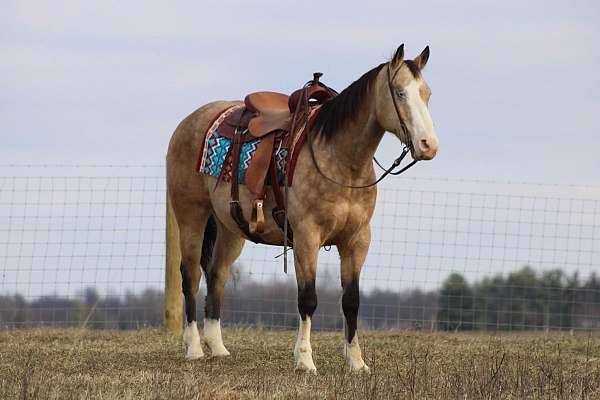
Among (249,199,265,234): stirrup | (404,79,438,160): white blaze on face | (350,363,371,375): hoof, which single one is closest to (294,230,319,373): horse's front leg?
(350,363,371,375): hoof

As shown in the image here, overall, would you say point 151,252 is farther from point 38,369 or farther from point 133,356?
point 38,369

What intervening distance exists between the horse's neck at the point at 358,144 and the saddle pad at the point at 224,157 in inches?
19.1

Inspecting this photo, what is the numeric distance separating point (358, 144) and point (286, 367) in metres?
1.71

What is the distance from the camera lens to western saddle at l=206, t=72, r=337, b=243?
8.02 m

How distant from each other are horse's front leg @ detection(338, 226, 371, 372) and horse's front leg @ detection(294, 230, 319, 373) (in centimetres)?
31

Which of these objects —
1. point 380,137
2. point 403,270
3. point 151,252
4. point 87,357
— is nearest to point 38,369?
point 87,357

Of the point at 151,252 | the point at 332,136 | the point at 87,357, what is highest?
the point at 332,136

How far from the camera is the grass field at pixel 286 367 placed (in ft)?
20.3

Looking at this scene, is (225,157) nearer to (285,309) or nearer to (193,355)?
(193,355)

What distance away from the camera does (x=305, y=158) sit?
7828 millimetres

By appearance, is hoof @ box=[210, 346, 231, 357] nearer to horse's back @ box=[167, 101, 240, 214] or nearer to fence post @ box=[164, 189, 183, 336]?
horse's back @ box=[167, 101, 240, 214]

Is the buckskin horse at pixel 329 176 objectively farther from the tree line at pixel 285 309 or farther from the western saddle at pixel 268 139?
the tree line at pixel 285 309

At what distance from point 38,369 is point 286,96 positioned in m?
3.00

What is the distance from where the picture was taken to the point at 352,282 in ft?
25.9
